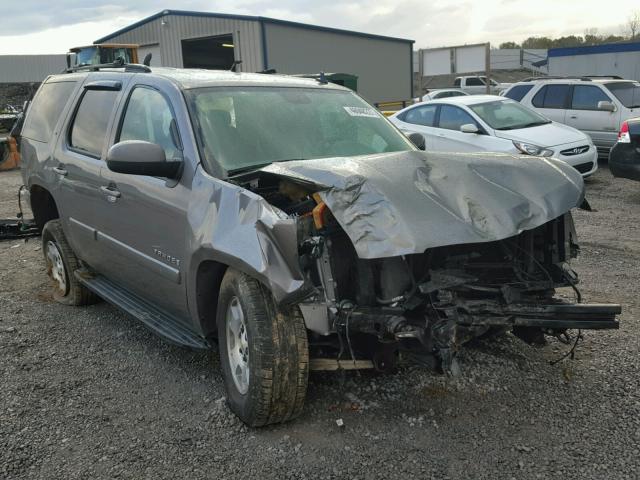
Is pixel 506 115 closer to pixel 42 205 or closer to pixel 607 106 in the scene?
pixel 607 106

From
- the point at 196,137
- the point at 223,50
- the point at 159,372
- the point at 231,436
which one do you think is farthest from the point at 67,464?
the point at 223,50

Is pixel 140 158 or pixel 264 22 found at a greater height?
pixel 264 22

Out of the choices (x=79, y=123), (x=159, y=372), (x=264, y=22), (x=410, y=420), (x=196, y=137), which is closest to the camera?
(x=410, y=420)

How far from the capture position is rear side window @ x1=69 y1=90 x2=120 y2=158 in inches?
176

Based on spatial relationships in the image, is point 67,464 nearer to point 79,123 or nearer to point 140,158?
point 140,158

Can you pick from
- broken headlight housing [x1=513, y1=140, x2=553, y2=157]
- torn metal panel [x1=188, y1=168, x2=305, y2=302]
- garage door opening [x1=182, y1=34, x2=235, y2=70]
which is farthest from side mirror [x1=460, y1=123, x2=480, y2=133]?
garage door opening [x1=182, y1=34, x2=235, y2=70]

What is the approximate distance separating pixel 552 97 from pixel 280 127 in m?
11.1

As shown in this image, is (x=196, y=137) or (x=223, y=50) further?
(x=223, y=50)

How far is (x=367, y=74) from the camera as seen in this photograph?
1025 inches

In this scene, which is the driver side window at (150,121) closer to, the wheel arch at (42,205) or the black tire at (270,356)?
the black tire at (270,356)

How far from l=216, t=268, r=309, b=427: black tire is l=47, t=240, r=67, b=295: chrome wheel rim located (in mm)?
2898

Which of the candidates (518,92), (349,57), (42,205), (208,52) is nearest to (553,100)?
(518,92)

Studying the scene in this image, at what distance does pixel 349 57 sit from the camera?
2497cm

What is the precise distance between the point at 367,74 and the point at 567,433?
2428cm
